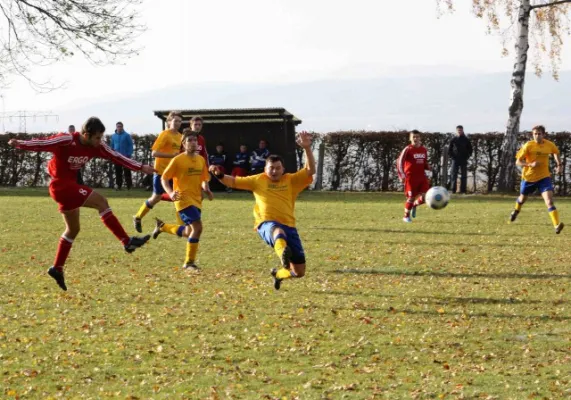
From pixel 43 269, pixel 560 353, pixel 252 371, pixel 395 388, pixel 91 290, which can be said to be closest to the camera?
pixel 395 388

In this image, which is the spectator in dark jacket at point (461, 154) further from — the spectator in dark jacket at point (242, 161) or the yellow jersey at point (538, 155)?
the yellow jersey at point (538, 155)

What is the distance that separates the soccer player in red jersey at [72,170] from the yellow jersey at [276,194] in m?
1.35

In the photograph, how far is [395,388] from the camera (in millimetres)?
8031

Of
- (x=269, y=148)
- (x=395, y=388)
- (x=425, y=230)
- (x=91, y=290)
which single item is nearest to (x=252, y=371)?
(x=395, y=388)

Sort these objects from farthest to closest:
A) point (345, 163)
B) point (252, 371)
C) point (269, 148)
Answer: point (345, 163)
point (269, 148)
point (252, 371)

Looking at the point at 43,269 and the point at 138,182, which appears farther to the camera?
the point at 138,182

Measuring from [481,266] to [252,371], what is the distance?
7.11 metres

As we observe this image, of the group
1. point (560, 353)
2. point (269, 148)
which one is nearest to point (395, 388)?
A: point (560, 353)

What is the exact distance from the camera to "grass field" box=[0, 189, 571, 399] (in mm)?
8250

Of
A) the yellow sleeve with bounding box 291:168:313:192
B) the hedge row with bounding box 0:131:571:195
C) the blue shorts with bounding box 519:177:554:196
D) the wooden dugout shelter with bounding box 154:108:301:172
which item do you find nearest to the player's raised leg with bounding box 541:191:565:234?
the blue shorts with bounding box 519:177:554:196

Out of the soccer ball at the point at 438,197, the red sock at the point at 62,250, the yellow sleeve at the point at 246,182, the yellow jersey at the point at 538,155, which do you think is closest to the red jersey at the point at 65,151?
the red sock at the point at 62,250

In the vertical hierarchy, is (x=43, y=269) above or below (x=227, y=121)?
below

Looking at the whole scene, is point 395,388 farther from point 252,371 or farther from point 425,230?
point 425,230

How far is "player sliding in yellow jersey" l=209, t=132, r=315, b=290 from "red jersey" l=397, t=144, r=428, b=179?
10080 mm
